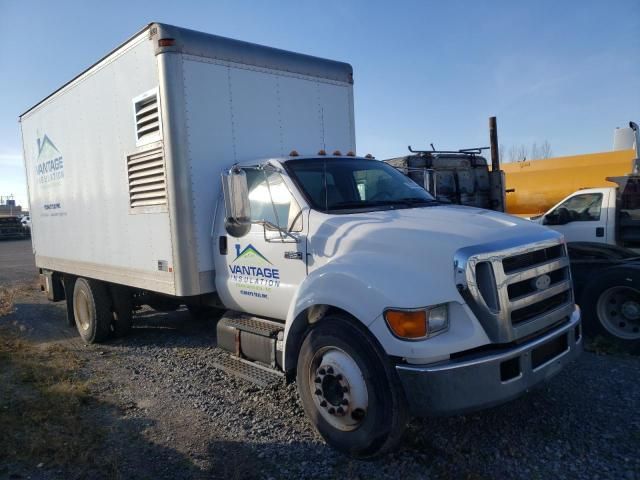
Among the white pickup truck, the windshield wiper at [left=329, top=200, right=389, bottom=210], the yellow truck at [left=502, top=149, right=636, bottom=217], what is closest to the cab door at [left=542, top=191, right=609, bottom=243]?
the white pickup truck

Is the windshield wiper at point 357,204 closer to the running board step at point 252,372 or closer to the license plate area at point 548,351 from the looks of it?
the running board step at point 252,372

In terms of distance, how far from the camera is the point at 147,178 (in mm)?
5504

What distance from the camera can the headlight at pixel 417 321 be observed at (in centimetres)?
316

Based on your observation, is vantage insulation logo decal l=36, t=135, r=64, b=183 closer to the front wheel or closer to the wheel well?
the wheel well

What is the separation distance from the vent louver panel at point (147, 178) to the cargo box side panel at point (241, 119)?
1.39ft

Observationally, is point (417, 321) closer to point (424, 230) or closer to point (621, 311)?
point (424, 230)

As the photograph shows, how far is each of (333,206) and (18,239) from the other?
38.0 m

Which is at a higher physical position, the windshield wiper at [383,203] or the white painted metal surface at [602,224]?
the windshield wiper at [383,203]

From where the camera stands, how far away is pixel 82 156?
695 centimetres

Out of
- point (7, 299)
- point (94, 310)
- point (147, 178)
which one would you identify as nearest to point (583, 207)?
point (147, 178)

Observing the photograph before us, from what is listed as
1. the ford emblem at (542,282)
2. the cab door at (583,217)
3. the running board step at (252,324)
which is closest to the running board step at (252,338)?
the running board step at (252,324)

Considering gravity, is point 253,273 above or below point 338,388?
above

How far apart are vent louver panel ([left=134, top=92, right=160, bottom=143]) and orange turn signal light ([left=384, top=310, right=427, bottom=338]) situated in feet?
10.8

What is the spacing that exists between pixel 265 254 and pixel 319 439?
64.4 inches
